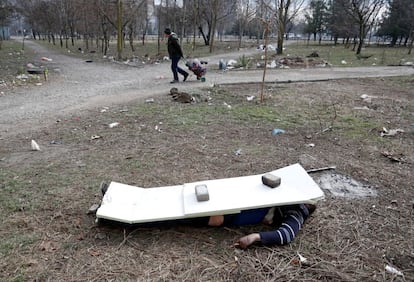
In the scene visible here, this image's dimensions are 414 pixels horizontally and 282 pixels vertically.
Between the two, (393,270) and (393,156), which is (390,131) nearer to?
(393,156)

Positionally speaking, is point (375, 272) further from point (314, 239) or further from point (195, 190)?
point (195, 190)

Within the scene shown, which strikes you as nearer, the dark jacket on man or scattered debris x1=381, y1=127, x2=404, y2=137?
scattered debris x1=381, y1=127, x2=404, y2=137

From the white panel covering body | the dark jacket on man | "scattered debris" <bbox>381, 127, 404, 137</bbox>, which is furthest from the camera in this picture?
the dark jacket on man

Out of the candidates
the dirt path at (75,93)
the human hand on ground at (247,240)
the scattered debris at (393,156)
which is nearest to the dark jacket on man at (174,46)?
the dirt path at (75,93)

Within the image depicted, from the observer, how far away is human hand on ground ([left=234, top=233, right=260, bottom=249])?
6.88 ft

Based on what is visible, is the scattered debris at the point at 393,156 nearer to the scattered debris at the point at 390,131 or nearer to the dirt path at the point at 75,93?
the scattered debris at the point at 390,131

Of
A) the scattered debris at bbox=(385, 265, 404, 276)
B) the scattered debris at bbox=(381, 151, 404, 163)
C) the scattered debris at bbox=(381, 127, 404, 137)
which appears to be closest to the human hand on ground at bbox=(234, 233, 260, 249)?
the scattered debris at bbox=(385, 265, 404, 276)

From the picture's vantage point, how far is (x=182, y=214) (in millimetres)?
2217

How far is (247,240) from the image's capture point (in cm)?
210

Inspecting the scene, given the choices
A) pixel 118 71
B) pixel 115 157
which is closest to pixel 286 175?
pixel 115 157

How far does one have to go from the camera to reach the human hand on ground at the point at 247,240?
2096 mm

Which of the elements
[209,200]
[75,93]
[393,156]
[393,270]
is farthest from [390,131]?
[75,93]

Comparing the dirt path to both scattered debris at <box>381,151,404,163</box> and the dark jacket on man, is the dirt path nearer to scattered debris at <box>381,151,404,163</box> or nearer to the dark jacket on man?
the dark jacket on man

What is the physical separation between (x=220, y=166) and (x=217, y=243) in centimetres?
135
